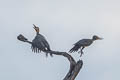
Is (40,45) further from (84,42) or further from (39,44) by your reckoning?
(84,42)

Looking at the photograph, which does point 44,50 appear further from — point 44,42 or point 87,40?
point 87,40

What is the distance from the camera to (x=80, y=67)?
12.8 metres

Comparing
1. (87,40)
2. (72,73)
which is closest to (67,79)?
(72,73)

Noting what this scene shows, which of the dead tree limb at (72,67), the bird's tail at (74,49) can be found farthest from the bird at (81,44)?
the dead tree limb at (72,67)

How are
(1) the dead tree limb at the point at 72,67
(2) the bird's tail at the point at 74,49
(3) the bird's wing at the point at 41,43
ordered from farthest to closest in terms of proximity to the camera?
(2) the bird's tail at the point at 74,49 < (3) the bird's wing at the point at 41,43 < (1) the dead tree limb at the point at 72,67

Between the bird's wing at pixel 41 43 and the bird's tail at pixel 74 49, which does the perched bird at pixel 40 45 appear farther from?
the bird's tail at pixel 74 49

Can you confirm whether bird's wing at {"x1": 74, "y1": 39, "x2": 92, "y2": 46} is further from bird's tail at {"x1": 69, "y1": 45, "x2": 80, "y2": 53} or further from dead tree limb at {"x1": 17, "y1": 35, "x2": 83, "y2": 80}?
dead tree limb at {"x1": 17, "y1": 35, "x2": 83, "y2": 80}

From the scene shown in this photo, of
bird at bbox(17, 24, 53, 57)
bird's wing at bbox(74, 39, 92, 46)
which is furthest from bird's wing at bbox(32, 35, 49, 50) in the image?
bird's wing at bbox(74, 39, 92, 46)

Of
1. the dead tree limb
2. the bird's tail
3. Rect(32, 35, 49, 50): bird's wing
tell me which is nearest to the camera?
the dead tree limb

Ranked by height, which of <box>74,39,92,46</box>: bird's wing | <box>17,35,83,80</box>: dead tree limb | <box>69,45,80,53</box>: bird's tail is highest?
<box>74,39,92,46</box>: bird's wing

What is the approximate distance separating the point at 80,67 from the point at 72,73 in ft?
1.13

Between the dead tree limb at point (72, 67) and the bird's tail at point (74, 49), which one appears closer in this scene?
the dead tree limb at point (72, 67)

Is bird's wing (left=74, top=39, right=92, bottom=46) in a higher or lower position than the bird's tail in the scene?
higher

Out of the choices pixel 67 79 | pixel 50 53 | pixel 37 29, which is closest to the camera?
pixel 67 79
